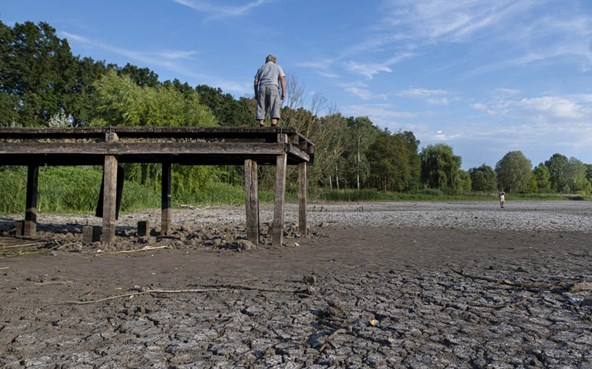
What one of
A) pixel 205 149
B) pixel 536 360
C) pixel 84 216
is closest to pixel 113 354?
pixel 536 360

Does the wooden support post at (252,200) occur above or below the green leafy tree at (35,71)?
below

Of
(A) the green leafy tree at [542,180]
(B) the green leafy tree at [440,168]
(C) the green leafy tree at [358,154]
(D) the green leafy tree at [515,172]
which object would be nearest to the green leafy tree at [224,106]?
(C) the green leafy tree at [358,154]

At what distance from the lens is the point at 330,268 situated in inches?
289

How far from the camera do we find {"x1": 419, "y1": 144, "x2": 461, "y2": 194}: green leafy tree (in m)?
89.1

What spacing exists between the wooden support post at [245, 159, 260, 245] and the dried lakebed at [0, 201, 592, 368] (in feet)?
2.59

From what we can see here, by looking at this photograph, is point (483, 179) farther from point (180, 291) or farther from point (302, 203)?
point (180, 291)

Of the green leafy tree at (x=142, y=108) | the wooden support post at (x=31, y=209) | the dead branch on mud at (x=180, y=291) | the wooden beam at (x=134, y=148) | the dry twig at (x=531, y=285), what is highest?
the green leafy tree at (x=142, y=108)

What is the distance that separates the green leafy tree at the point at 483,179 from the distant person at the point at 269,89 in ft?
360

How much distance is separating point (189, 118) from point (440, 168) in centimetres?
6986

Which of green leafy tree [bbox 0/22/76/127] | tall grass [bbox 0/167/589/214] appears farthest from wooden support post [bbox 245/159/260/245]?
green leafy tree [bbox 0/22/76/127]

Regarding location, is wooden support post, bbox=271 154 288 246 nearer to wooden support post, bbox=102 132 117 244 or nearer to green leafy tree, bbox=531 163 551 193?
wooden support post, bbox=102 132 117 244

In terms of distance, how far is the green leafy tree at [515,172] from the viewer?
349 feet

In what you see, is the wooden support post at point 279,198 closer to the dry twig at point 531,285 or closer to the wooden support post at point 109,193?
the wooden support post at point 109,193

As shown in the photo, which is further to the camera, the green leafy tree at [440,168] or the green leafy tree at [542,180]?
the green leafy tree at [542,180]
